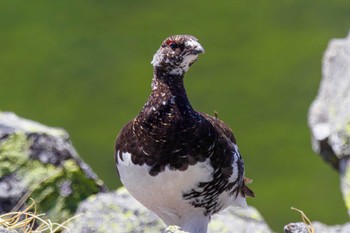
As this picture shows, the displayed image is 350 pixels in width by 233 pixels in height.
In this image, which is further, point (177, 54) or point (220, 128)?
point (220, 128)

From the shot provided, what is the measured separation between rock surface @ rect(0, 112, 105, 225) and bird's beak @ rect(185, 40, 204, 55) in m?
0.76

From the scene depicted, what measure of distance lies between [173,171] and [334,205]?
283 inches

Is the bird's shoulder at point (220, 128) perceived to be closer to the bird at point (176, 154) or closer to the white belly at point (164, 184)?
the bird at point (176, 154)

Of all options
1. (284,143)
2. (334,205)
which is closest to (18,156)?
(334,205)

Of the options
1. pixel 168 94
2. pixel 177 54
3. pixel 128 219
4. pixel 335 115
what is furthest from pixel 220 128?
pixel 335 115

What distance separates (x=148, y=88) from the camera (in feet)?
45.2

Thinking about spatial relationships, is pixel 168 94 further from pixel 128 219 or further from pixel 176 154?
pixel 128 219

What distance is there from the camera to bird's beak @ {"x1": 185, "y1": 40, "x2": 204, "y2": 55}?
17.9 ft

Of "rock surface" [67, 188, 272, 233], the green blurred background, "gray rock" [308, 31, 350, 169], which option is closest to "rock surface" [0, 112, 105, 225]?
"rock surface" [67, 188, 272, 233]

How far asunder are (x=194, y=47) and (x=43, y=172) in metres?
0.85

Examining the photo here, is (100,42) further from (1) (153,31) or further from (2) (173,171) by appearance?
(2) (173,171)

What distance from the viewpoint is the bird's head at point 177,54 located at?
5500 mm

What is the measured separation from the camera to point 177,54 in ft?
18.1

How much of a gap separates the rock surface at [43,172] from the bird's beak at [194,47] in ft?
2.48
